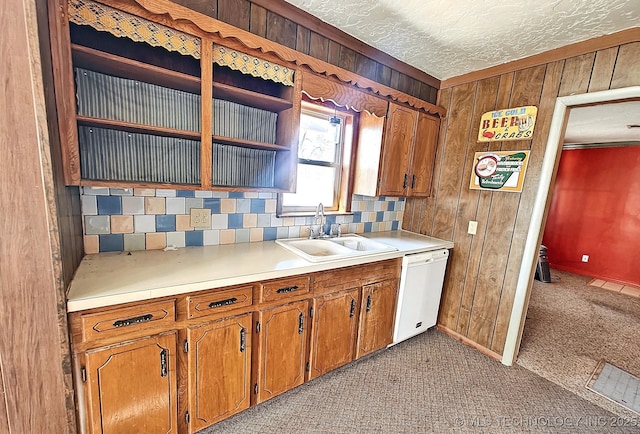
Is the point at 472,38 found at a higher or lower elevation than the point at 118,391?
higher

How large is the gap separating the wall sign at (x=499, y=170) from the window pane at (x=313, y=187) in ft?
4.20

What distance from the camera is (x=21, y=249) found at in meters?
0.86

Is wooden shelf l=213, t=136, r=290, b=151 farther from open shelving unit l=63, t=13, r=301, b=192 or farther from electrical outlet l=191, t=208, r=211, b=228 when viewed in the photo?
electrical outlet l=191, t=208, r=211, b=228

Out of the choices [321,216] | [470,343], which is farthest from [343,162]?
[470,343]

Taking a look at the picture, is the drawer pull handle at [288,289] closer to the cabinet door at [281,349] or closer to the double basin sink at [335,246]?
the cabinet door at [281,349]

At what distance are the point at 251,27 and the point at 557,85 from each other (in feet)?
7.14

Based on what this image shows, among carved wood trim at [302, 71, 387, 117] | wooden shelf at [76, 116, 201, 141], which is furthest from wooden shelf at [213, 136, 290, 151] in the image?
carved wood trim at [302, 71, 387, 117]

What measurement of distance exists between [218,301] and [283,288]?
1.20 ft

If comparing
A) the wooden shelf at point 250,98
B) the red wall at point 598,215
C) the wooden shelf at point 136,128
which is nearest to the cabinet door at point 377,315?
the wooden shelf at point 250,98

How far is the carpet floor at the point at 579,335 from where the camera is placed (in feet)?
7.04

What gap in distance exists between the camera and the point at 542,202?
1976 mm

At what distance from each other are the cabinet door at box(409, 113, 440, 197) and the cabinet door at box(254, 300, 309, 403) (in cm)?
161

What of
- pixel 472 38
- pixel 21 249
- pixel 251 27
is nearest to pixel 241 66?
pixel 251 27

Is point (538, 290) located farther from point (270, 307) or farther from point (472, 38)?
point (270, 307)
